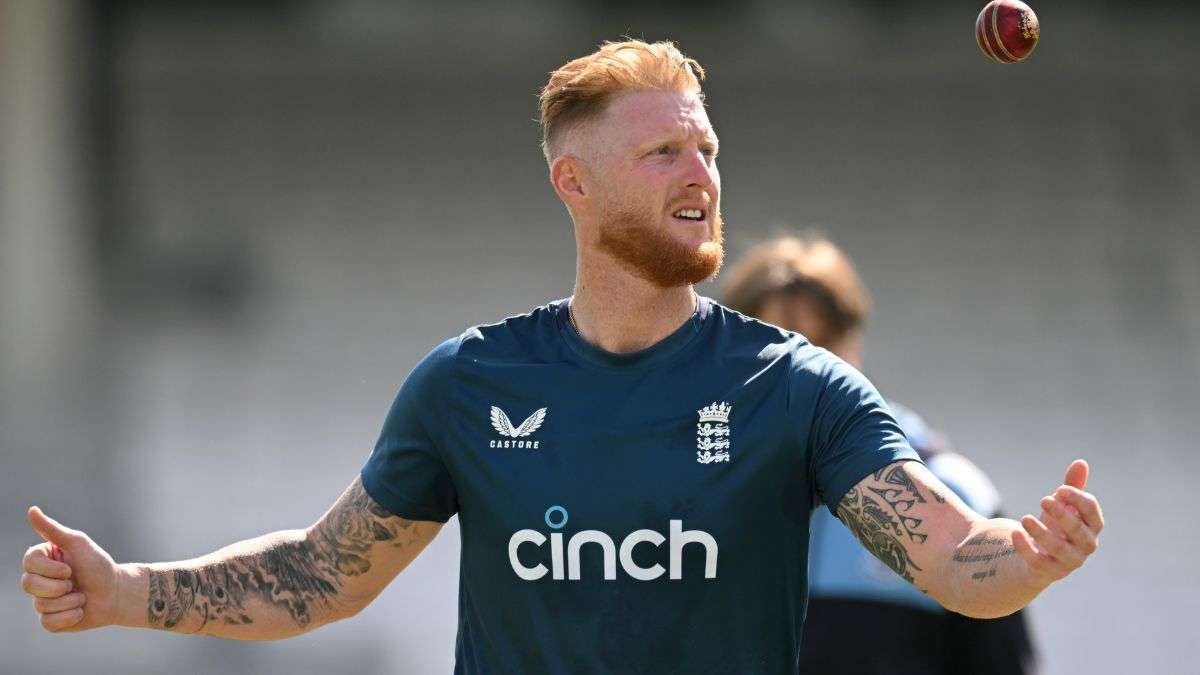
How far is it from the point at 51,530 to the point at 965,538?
65.8 inches

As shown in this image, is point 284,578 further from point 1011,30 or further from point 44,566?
point 1011,30

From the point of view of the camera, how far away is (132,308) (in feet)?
40.9

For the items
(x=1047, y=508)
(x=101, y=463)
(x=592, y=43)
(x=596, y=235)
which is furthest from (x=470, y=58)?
(x=1047, y=508)

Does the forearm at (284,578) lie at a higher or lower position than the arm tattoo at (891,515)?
lower

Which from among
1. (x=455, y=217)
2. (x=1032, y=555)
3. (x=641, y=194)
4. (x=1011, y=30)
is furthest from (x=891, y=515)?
(x=455, y=217)

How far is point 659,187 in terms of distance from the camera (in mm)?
3148

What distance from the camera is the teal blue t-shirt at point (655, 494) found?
297cm

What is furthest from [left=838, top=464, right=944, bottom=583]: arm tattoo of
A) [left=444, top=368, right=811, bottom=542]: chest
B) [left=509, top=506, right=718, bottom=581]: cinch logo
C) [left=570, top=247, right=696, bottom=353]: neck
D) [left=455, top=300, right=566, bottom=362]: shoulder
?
[left=455, top=300, right=566, bottom=362]: shoulder

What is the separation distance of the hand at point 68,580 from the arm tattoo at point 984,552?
5.14 feet

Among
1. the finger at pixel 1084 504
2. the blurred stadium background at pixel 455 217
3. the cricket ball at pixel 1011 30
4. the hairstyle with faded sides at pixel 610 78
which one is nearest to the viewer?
the finger at pixel 1084 504

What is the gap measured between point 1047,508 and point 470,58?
1103 centimetres

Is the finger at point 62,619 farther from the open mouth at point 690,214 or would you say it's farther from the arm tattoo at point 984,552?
the arm tattoo at point 984,552

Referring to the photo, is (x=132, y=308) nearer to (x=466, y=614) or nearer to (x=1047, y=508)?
(x=466, y=614)

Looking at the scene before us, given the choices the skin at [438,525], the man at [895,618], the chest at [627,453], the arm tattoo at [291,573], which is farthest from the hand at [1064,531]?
the man at [895,618]
